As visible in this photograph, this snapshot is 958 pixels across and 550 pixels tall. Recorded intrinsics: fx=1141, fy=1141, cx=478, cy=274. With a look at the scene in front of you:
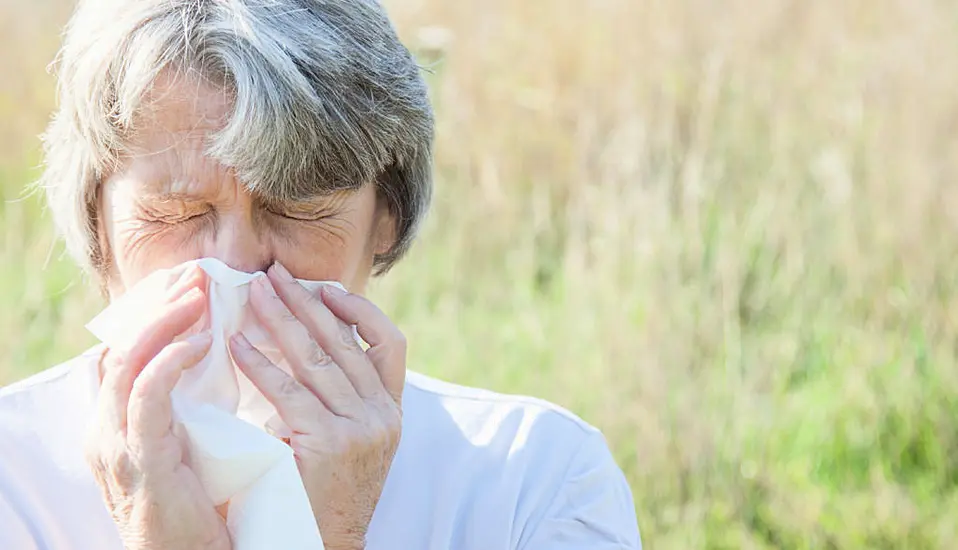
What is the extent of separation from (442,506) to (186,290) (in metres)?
0.69

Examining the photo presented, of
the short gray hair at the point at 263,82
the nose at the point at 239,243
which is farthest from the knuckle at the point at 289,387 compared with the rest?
the short gray hair at the point at 263,82

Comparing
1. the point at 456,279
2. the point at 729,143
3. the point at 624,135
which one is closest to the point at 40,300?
the point at 456,279

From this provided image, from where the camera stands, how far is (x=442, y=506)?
7.23ft

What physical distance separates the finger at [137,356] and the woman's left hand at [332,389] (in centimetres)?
9

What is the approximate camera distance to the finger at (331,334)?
1.89 metres

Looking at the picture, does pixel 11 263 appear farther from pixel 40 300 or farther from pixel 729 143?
pixel 729 143

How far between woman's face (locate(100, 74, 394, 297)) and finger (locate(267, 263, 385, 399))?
0.12m

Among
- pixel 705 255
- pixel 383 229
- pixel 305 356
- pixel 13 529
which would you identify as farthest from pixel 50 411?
pixel 705 255

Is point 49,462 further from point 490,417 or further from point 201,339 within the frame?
point 490,417

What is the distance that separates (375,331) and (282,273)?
186mm

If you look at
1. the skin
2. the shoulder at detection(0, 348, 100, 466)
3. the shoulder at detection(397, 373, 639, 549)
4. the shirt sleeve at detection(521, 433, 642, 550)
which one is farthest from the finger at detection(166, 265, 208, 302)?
the shirt sleeve at detection(521, 433, 642, 550)

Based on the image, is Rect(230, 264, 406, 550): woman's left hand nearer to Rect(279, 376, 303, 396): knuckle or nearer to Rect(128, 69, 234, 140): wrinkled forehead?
Rect(279, 376, 303, 396): knuckle

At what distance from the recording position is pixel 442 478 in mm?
2246

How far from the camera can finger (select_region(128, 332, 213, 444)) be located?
1733mm
